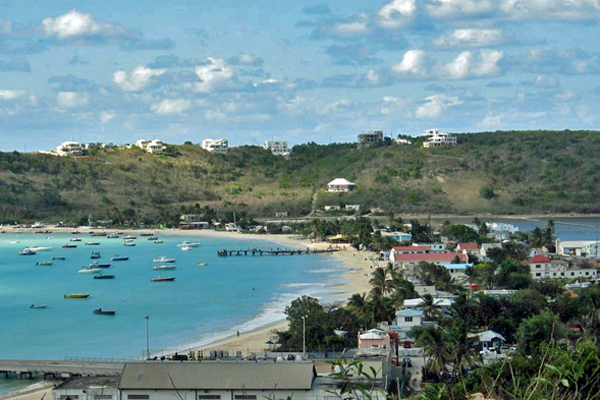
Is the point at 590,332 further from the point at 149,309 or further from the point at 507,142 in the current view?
the point at 507,142

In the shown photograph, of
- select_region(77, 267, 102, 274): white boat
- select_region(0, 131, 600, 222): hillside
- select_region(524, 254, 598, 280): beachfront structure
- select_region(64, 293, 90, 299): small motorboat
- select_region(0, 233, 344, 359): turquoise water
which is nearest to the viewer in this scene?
select_region(0, 233, 344, 359): turquoise water

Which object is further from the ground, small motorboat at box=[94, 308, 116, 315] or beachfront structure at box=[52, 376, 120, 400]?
beachfront structure at box=[52, 376, 120, 400]

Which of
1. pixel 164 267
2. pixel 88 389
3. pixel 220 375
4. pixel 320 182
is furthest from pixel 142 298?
pixel 320 182

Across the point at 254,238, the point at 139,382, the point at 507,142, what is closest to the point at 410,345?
the point at 139,382

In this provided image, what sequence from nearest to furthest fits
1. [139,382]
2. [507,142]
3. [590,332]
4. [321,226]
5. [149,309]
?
[139,382], [590,332], [149,309], [321,226], [507,142]

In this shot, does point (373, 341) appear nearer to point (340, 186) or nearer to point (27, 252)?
point (27, 252)

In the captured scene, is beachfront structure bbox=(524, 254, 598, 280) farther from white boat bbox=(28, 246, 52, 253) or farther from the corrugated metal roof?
white boat bbox=(28, 246, 52, 253)

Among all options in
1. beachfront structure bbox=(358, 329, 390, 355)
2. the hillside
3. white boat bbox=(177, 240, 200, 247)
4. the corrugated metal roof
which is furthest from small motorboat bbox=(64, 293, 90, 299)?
the hillside
